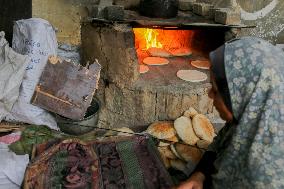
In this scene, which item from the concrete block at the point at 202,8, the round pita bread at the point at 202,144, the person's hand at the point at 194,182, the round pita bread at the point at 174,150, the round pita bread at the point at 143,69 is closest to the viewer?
the person's hand at the point at 194,182

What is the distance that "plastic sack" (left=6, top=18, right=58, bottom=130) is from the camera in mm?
4320

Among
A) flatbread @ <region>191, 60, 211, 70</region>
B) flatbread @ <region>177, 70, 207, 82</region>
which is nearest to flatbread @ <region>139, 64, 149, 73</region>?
flatbread @ <region>177, 70, 207, 82</region>

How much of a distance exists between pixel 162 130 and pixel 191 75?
1.04 meters

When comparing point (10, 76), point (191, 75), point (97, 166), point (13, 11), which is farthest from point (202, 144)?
point (13, 11)

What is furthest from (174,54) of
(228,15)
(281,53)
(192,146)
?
(281,53)

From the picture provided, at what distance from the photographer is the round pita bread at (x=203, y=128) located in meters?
4.20

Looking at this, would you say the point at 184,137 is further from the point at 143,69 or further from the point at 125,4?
the point at 125,4

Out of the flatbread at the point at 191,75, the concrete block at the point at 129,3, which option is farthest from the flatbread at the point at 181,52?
the concrete block at the point at 129,3

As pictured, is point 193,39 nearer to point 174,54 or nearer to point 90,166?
point 174,54

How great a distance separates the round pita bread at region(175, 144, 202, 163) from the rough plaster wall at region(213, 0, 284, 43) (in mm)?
2779

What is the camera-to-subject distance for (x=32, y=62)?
437 cm

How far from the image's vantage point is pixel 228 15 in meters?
4.79

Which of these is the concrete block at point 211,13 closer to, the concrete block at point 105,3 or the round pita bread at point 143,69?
the round pita bread at point 143,69

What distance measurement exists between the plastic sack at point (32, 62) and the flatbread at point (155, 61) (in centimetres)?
153
